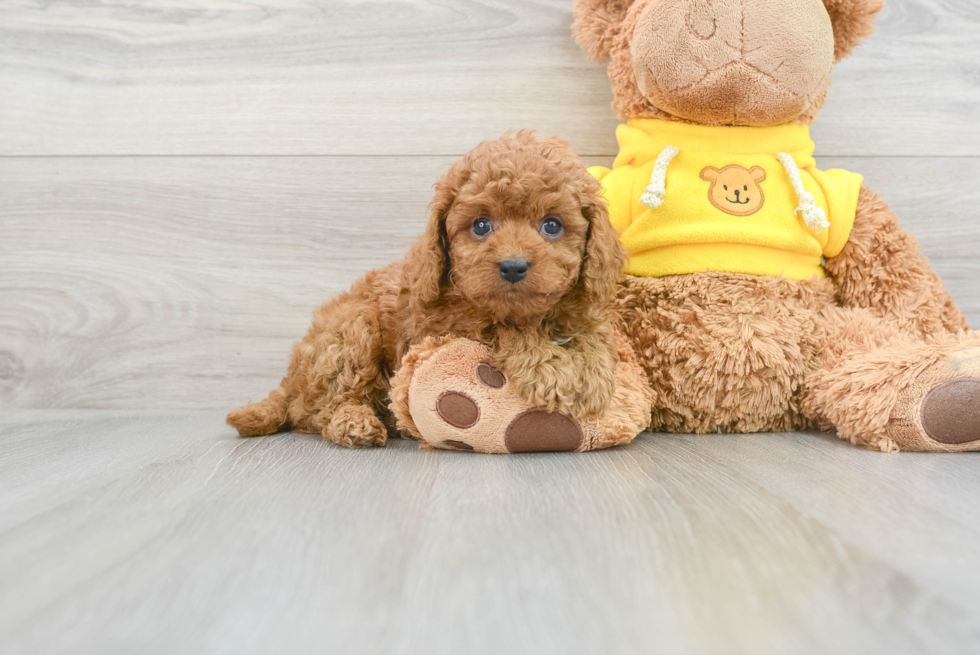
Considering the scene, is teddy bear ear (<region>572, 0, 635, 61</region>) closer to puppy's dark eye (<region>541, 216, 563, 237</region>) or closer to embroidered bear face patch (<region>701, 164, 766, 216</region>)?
embroidered bear face patch (<region>701, 164, 766, 216</region>)

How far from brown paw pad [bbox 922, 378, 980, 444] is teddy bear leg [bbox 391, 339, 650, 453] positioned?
43cm

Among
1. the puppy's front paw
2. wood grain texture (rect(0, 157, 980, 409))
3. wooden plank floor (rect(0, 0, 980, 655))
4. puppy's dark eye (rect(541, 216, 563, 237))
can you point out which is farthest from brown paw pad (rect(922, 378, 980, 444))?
wood grain texture (rect(0, 157, 980, 409))

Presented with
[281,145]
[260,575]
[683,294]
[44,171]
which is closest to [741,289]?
[683,294]

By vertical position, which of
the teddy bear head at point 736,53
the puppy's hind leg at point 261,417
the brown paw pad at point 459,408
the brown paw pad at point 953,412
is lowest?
the puppy's hind leg at point 261,417

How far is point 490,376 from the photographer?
109 centimetres

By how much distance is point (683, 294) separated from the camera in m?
1.25

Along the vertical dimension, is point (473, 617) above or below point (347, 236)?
below

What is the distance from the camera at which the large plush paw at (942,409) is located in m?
1.02

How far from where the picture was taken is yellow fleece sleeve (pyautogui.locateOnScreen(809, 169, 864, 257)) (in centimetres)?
128

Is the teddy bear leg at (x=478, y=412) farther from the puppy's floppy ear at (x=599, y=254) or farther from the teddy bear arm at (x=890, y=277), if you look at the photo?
the teddy bear arm at (x=890, y=277)

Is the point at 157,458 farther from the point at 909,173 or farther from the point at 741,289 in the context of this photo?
the point at 909,173

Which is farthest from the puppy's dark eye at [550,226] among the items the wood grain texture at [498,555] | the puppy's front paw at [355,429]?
the puppy's front paw at [355,429]

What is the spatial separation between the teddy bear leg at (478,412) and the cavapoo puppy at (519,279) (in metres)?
0.03

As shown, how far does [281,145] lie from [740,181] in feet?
3.33
